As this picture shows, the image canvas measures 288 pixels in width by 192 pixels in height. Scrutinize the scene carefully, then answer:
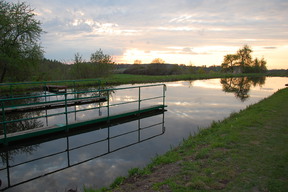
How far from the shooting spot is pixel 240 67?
203 ft

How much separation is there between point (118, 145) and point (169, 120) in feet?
11.0

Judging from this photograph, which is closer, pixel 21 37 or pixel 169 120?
pixel 169 120

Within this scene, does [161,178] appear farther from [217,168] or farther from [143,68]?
[143,68]

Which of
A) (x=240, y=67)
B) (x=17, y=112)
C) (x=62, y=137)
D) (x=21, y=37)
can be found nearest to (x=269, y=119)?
(x=62, y=137)

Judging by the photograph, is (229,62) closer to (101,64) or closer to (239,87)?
(239,87)

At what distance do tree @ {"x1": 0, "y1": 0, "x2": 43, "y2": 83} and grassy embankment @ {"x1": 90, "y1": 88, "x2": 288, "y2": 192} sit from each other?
1830cm

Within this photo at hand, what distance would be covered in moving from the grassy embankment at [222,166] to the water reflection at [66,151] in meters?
1.61

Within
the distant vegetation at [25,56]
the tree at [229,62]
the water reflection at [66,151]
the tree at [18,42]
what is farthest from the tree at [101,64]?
the tree at [229,62]

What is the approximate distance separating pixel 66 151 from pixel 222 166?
3.96 meters

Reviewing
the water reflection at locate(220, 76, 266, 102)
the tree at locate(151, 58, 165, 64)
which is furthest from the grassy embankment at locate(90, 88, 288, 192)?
the tree at locate(151, 58, 165, 64)

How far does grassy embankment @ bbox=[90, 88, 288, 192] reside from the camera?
3.37 metres

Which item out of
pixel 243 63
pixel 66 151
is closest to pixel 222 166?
pixel 66 151

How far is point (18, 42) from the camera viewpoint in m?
19.2

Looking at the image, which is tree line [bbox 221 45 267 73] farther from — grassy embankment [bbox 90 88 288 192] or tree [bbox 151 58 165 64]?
grassy embankment [bbox 90 88 288 192]
